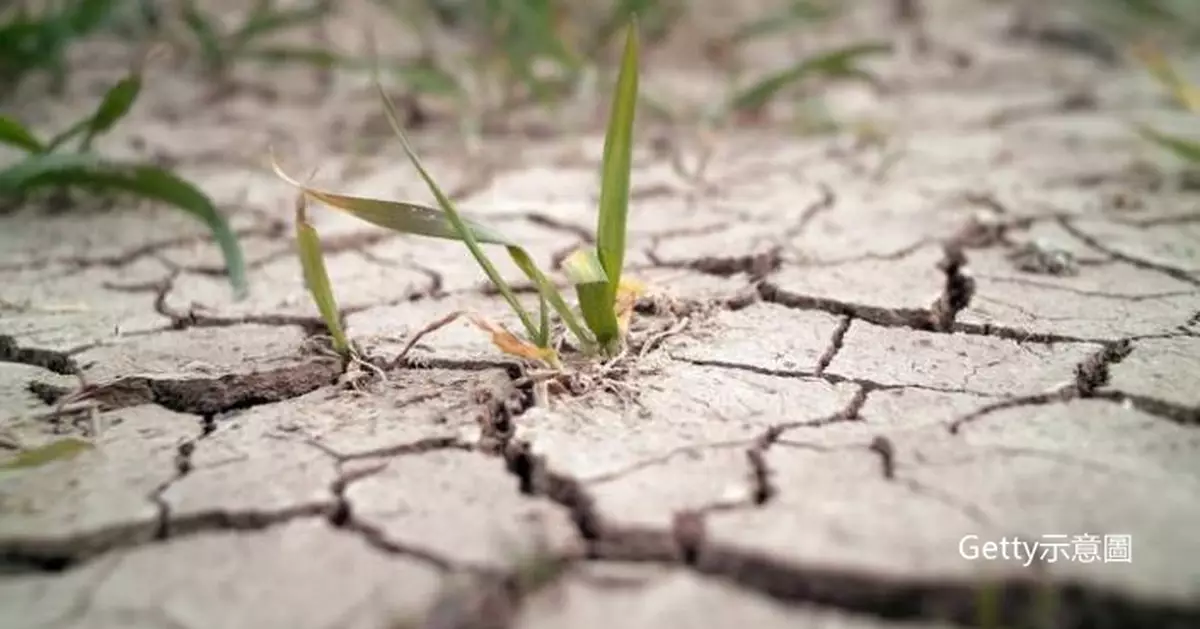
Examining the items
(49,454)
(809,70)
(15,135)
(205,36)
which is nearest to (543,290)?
(49,454)

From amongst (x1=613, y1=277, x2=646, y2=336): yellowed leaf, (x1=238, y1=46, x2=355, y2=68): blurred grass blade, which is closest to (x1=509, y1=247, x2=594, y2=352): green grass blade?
(x1=613, y1=277, x2=646, y2=336): yellowed leaf

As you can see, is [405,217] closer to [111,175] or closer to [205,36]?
[111,175]

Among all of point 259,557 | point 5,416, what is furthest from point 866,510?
point 5,416

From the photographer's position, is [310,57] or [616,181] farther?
[310,57]

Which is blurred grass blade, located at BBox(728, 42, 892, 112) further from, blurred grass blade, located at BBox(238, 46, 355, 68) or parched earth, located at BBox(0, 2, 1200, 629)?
blurred grass blade, located at BBox(238, 46, 355, 68)

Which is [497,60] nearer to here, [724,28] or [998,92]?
[724,28]

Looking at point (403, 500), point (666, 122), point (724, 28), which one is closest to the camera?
point (403, 500)
